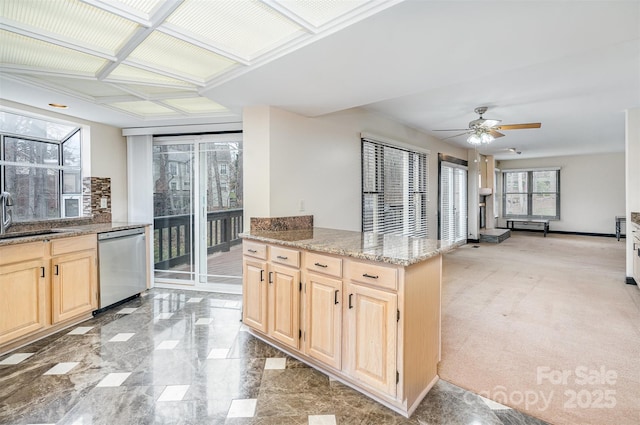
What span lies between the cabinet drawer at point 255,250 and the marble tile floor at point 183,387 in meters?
0.73

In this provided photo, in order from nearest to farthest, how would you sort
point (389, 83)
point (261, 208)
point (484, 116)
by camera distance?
point (389, 83) → point (261, 208) → point (484, 116)

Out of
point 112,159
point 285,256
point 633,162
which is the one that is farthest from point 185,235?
point 633,162

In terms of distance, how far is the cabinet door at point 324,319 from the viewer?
2074mm

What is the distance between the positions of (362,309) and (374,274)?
247 mm

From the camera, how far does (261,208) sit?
319 centimetres

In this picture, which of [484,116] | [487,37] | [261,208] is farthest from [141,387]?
[484,116]

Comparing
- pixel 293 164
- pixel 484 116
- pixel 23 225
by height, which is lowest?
pixel 23 225

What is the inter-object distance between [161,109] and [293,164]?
1751 millimetres

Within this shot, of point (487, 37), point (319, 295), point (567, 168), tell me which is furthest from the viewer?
point (567, 168)

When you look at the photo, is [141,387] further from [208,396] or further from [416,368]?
[416,368]

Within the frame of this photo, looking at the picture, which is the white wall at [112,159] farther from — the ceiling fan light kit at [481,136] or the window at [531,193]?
the window at [531,193]

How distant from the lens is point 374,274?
1.87m

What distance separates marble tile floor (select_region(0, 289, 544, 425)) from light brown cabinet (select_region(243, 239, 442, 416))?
118mm

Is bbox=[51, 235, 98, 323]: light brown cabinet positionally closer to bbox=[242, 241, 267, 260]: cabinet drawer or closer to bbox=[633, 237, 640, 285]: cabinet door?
bbox=[242, 241, 267, 260]: cabinet drawer
